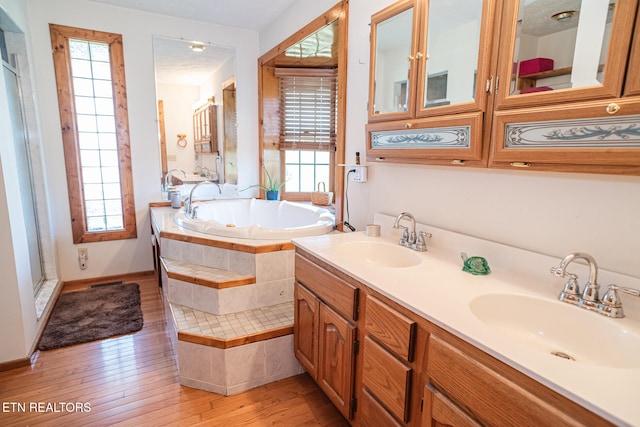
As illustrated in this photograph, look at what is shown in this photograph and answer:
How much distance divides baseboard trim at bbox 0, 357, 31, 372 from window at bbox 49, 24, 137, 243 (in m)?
1.47

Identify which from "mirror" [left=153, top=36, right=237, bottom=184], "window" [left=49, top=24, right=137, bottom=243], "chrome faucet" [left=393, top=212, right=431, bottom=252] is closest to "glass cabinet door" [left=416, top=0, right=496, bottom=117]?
"chrome faucet" [left=393, top=212, right=431, bottom=252]

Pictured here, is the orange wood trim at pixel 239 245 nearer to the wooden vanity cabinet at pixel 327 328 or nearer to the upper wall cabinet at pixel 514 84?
the wooden vanity cabinet at pixel 327 328

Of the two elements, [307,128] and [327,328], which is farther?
[307,128]

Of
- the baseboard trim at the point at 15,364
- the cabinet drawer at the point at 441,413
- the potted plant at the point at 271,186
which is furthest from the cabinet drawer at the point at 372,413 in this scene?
the potted plant at the point at 271,186

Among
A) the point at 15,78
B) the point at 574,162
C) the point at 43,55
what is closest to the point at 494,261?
the point at 574,162

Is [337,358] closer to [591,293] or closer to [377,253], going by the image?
[377,253]

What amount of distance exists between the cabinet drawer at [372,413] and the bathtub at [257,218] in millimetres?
1217

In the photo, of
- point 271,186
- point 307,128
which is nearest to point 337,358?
point 271,186

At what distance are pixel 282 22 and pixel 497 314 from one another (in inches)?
123

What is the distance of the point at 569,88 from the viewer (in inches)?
38.8

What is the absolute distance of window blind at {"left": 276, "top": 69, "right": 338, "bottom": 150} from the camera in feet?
11.8

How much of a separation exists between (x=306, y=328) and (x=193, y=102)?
9.64 ft

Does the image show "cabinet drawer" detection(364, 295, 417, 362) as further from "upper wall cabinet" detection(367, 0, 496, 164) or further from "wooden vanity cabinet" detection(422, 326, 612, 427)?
"upper wall cabinet" detection(367, 0, 496, 164)

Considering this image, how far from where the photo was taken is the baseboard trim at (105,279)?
10.7 feet
